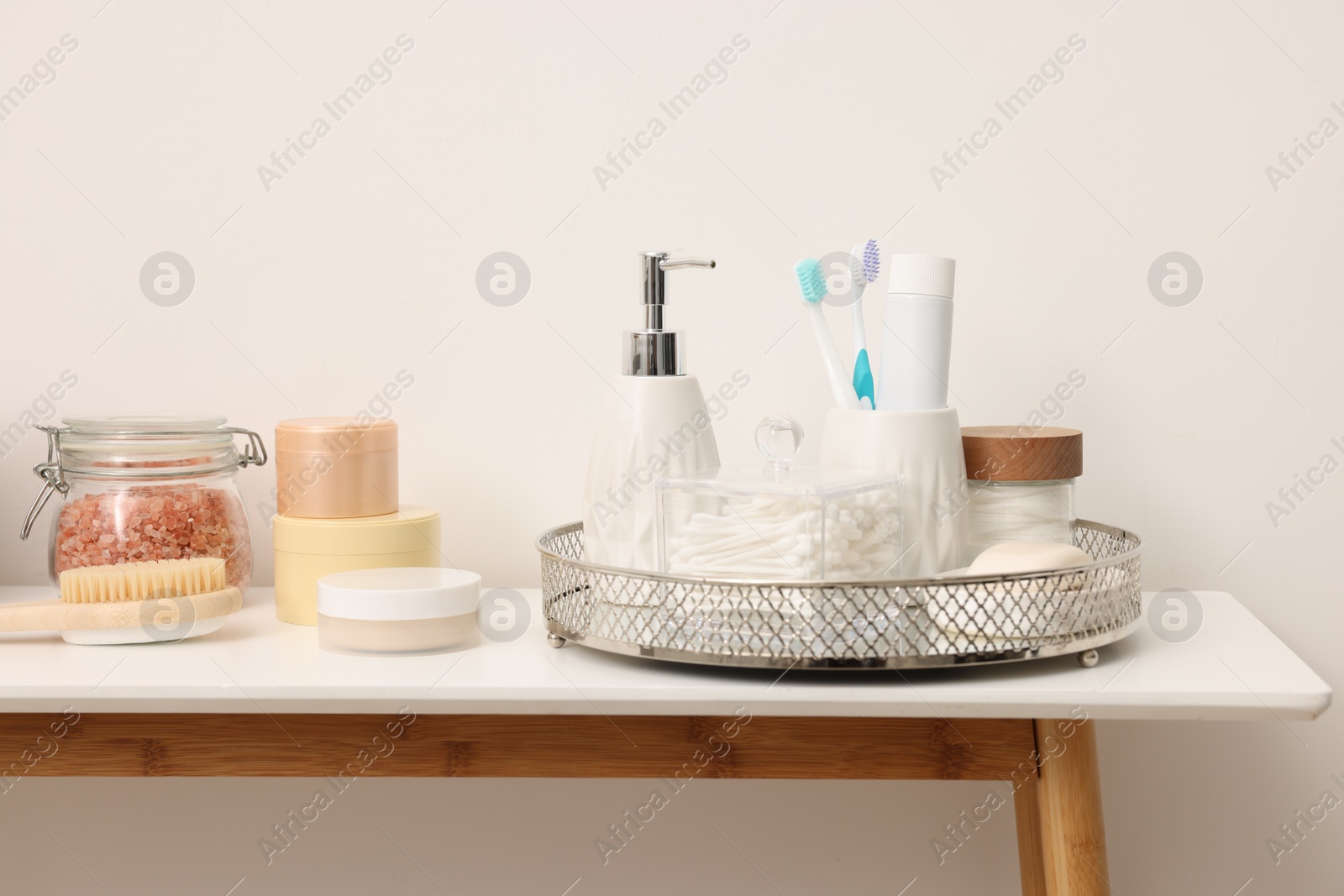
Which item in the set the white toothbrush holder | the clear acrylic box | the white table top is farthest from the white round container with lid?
the white toothbrush holder

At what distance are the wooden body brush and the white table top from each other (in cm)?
1

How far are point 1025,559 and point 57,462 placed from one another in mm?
575

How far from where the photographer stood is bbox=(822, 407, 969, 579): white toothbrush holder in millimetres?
576

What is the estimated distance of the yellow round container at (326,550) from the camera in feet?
2.09

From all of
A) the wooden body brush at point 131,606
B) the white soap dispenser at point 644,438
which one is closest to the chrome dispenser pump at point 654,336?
the white soap dispenser at point 644,438

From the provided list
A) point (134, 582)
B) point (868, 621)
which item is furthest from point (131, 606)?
point (868, 621)

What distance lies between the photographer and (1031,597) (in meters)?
0.51

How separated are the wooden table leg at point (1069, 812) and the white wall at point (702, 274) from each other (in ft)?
0.77

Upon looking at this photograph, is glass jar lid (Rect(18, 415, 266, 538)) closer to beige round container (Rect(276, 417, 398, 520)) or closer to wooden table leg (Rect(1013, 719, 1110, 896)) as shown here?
beige round container (Rect(276, 417, 398, 520))

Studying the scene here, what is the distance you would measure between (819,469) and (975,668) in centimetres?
13

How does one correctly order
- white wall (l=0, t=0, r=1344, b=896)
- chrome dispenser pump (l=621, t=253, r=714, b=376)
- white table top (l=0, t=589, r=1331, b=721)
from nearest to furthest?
white table top (l=0, t=589, r=1331, b=721)
chrome dispenser pump (l=621, t=253, r=714, b=376)
white wall (l=0, t=0, r=1344, b=896)

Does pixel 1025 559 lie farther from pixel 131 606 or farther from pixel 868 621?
pixel 131 606

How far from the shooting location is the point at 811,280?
0.61 m

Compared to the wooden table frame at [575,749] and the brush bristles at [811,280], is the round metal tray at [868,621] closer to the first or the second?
the wooden table frame at [575,749]
